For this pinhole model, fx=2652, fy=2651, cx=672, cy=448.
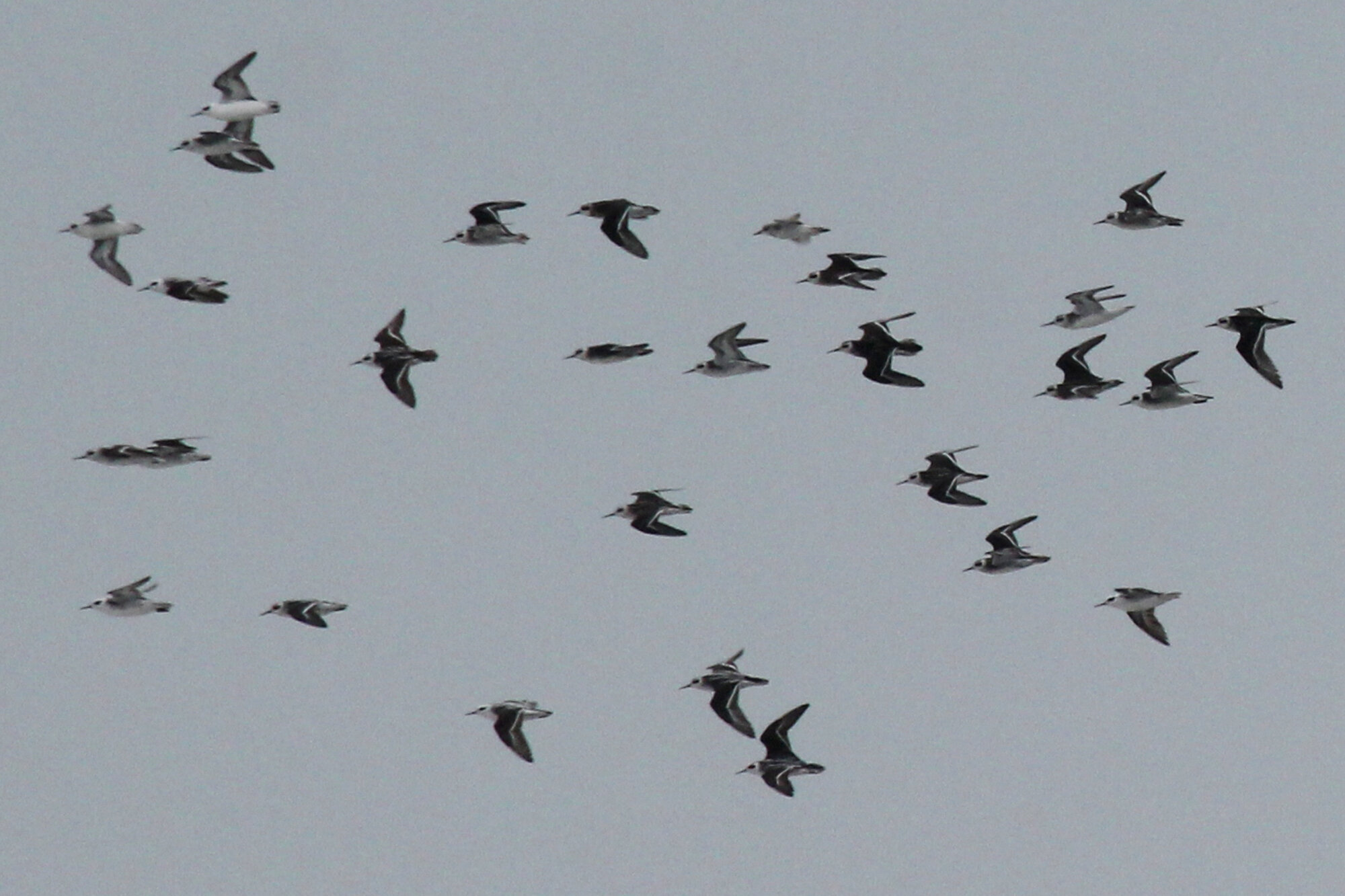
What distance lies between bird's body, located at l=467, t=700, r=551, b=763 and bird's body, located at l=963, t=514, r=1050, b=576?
7336mm

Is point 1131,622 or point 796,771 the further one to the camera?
point 1131,622

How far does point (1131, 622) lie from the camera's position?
1714 inches

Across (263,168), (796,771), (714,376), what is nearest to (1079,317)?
(714,376)

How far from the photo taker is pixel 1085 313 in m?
44.0

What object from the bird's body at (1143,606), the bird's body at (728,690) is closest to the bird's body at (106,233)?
the bird's body at (728,690)

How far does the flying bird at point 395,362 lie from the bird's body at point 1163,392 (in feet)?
38.2

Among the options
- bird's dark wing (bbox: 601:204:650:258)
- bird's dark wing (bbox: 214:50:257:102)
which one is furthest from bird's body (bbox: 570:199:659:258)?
bird's dark wing (bbox: 214:50:257:102)

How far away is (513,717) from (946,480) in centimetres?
852

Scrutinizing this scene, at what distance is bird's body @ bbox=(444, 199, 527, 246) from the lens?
44.2 m

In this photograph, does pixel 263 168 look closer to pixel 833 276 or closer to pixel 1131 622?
pixel 833 276

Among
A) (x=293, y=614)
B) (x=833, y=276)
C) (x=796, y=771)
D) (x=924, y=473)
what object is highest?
(x=833, y=276)

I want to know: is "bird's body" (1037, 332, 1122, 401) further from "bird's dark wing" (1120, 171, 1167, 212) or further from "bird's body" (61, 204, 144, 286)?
"bird's body" (61, 204, 144, 286)

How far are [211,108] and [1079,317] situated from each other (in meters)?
14.6

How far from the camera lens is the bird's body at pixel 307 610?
4238 centimetres
